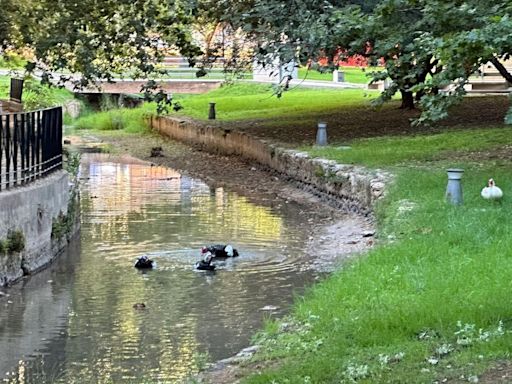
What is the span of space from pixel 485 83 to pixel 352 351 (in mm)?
28976

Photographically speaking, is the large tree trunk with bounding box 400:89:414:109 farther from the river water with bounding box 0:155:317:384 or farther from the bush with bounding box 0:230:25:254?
the bush with bounding box 0:230:25:254

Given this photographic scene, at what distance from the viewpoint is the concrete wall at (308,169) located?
17.0 metres

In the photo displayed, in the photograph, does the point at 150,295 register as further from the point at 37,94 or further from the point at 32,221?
the point at 37,94

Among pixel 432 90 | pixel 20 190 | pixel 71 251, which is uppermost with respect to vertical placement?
pixel 432 90

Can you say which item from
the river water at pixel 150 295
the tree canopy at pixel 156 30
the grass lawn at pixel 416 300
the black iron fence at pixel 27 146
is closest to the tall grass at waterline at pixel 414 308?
the grass lawn at pixel 416 300

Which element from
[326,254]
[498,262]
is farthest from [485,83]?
[498,262]

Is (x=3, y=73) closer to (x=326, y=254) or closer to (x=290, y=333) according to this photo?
(x=326, y=254)

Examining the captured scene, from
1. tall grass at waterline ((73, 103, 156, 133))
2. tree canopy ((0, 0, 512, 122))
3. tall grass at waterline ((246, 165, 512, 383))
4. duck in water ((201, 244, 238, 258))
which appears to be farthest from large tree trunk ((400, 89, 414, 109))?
tall grass at waterline ((246, 165, 512, 383))

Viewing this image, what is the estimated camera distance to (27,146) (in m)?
14.2

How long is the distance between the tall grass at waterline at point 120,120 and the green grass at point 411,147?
1703cm

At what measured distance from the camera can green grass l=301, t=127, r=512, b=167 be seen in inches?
738

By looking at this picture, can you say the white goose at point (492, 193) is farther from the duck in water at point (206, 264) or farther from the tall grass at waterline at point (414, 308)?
the duck in water at point (206, 264)

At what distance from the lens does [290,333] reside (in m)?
8.79

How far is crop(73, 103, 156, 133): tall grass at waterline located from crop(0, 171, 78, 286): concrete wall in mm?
22651
